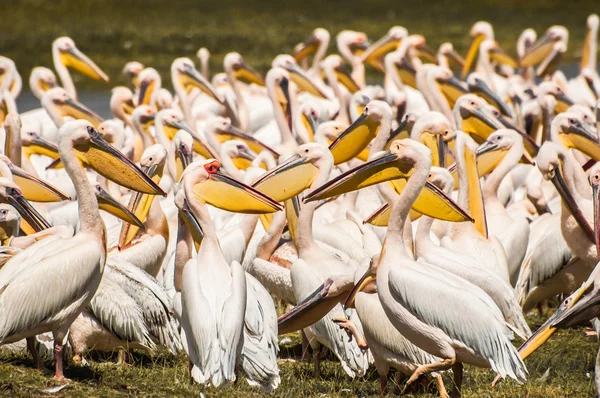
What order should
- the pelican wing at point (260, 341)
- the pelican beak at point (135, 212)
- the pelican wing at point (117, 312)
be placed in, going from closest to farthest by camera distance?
the pelican wing at point (260, 341), the pelican wing at point (117, 312), the pelican beak at point (135, 212)

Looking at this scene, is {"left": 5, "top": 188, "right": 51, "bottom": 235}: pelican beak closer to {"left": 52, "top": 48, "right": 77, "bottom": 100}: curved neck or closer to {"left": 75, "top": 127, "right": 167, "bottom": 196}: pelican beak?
{"left": 75, "top": 127, "right": 167, "bottom": 196}: pelican beak

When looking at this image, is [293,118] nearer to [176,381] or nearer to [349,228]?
[349,228]

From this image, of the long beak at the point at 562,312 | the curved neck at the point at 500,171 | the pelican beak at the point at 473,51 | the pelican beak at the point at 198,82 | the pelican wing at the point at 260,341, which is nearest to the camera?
the long beak at the point at 562,312

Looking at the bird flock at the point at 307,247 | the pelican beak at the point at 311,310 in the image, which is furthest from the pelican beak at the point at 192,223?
the pelican beak at the point at 311,310

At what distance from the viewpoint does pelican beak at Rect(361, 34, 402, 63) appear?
15.5 metres

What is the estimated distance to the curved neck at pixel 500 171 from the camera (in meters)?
8.20

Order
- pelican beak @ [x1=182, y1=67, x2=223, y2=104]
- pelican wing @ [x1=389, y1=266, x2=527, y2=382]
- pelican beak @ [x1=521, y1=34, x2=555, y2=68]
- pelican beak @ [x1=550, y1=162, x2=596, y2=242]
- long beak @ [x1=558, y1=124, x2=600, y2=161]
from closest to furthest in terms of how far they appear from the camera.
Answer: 1. pelican wing @ [x1=389, y1=266, x2=527, y2=382]
2. pelican beak @ [x1=550, y1=162, x2=596, y2=242]
3. long beak @ [x1=558, y1=124, x2=600, y2=161]
4. pelican beak @ [x1=182, y1=67, x2=223, y2=104]
5. pelican beak @ [x1=521, y1=34, x2=555, y2=68]

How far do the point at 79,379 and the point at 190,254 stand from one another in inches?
46.2

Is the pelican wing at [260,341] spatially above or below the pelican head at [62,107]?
below

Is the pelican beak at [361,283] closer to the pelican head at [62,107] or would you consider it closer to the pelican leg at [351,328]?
the pelican leg at [351,328]

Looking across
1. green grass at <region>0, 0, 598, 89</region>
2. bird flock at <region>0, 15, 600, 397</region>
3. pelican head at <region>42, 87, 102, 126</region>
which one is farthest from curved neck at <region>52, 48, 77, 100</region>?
green grass at <region>0, 0, 598, 89</region>

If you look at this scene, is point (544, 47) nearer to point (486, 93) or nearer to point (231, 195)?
point (486, 93)

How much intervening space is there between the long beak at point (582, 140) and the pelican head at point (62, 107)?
5.21 m

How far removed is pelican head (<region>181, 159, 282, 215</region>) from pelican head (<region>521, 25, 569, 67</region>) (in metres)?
10.7
